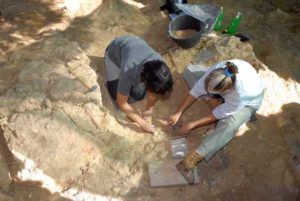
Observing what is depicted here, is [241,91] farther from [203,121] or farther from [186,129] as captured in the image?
[186,129]

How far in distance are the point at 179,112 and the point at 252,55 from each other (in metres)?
1.37

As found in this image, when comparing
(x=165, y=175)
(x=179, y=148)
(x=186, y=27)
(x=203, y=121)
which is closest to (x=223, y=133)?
(x=203, y=121)

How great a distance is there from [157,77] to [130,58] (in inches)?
16.2

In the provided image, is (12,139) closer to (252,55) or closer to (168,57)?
(168,57)

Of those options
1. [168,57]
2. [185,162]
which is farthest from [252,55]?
[185,162]

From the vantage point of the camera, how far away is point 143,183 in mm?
3305

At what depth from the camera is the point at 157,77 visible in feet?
9.37

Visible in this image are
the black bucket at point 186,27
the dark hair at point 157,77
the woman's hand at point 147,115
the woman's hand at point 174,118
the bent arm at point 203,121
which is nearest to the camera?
the dark hair at point 157,77

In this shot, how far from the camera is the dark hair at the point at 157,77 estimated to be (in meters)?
2.86

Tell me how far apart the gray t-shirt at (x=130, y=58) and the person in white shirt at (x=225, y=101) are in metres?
0.58

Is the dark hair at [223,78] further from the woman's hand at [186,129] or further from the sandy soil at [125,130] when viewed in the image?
the sandy soil at [125,130]

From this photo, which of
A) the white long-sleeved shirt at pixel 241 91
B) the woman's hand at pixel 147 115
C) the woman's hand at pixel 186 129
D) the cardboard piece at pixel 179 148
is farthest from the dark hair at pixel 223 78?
the woman's hand at pixel 147 115

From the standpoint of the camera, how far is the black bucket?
427 centimetres

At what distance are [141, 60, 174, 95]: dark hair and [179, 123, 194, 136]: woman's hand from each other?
69 centimetres
